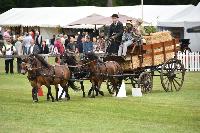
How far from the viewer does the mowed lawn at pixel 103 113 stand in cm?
1619

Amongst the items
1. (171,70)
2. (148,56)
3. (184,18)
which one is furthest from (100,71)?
(184,18)

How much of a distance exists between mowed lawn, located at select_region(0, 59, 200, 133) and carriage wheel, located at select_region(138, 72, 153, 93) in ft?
1.49

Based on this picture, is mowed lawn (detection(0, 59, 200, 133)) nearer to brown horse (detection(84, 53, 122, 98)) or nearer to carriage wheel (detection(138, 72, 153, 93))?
carriage wheel (detection(138, 72, 153, 93))

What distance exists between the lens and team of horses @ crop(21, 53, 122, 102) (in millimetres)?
21938

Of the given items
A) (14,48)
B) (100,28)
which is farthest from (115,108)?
(100,28)

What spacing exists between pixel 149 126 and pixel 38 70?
6.28 meters

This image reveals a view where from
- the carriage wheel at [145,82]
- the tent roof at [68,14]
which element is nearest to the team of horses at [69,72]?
the carriage wheel at [145,82]

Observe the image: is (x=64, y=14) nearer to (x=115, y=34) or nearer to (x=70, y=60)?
(x=115, y=34)

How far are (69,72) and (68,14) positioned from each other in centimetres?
4273

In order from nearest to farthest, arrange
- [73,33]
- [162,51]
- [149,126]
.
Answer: [149,126]
[162,51]
[73,33]

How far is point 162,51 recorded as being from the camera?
25969 mm

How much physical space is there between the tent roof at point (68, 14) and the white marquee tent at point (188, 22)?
4.03 m

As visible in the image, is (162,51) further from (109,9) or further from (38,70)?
(109,9)

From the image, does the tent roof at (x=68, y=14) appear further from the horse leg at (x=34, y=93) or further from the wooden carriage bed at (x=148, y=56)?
the horse leg at (x=34, y=93)
